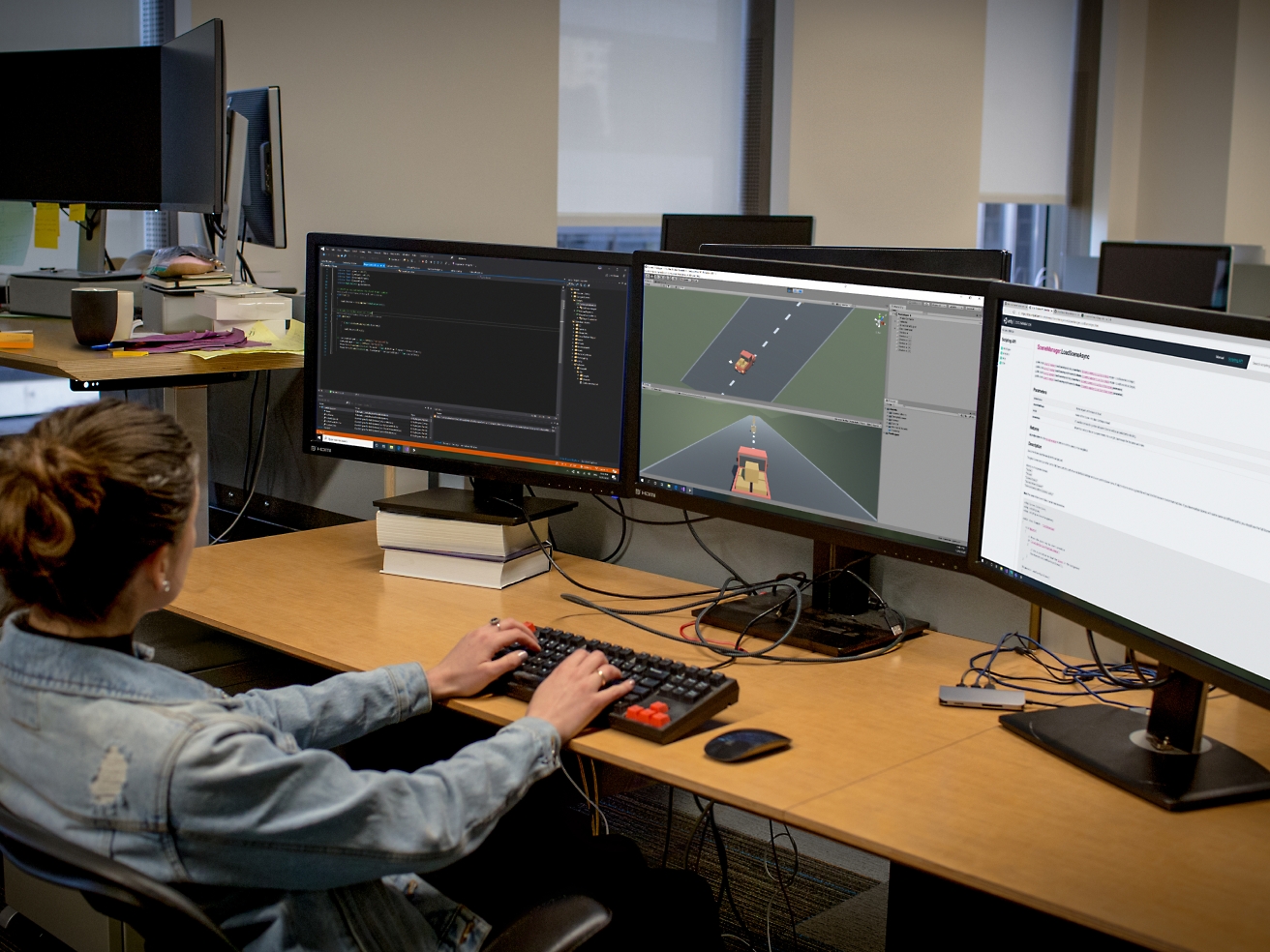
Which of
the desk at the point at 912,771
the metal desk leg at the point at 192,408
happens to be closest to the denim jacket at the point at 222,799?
the desk at the point at 912,771

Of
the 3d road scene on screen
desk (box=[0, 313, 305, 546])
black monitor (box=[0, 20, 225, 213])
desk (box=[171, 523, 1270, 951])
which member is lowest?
desk (box=[171, 523, 1270, 951])

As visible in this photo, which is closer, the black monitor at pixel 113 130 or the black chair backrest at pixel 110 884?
the black chair backrest at pixel 110 884

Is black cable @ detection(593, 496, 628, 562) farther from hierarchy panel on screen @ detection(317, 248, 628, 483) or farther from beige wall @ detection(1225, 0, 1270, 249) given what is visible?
beige wall @ detection(1225, 0, 1270, 249)

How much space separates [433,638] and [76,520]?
689 millimetres

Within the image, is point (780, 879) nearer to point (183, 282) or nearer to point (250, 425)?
point (250, 425)

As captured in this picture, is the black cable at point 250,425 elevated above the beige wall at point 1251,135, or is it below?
below

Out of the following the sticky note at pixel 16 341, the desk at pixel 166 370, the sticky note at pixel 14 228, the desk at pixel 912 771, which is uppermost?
the sticky note at pixel 14 228

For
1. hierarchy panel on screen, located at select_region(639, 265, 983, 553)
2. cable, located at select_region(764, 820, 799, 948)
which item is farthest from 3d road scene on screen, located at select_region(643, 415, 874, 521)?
cable, located at select_region(764, 820, 799, 948)

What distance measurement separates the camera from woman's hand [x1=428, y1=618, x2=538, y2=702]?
1406 millimetres

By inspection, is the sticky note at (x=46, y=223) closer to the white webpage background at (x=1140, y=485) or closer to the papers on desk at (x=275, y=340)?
the papers on desk at (x=275, y=340)

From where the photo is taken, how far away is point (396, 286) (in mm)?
1901

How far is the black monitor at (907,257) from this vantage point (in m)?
1.76

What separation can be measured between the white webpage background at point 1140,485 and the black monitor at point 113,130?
1.95 meters

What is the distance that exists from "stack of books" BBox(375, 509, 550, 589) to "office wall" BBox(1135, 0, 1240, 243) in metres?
5.13
